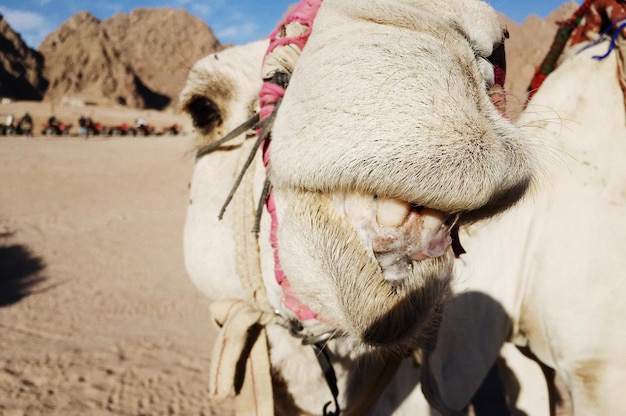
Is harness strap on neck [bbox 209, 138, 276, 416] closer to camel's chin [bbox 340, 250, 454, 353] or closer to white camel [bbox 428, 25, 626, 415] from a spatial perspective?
camel's chin [bbox 340, 250, 454, 353]

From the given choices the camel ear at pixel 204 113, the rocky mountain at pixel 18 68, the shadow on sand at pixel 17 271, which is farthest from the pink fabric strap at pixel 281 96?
the rocky mountain at pixel 18 68

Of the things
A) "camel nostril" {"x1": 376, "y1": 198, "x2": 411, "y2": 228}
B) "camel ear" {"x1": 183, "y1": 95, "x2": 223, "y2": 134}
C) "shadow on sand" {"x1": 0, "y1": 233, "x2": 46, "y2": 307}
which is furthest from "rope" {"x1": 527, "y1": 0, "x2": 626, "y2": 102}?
"shadow on sand" {"x1": 0, "y1": 233, "x2": 46, "y2": 307}

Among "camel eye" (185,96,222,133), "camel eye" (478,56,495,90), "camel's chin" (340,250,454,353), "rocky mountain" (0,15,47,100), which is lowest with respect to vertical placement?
"camel's chin" (340,250,454,353)

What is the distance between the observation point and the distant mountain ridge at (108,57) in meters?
49.8

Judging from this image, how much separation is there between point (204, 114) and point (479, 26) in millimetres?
840

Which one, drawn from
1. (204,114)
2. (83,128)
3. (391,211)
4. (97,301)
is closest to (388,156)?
(391,211)

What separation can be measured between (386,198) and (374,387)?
94 centimetres

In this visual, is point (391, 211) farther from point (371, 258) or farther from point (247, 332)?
point (247, 332)

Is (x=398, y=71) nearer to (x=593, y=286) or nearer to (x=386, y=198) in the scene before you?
(x=386, y=198)

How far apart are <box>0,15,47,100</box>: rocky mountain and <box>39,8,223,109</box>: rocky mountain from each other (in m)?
1.16

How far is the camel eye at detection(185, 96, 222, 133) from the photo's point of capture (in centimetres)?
131

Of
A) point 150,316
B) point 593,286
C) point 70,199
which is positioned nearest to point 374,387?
point 593,286

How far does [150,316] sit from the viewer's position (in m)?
5.74

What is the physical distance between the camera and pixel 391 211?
0.66 meters
